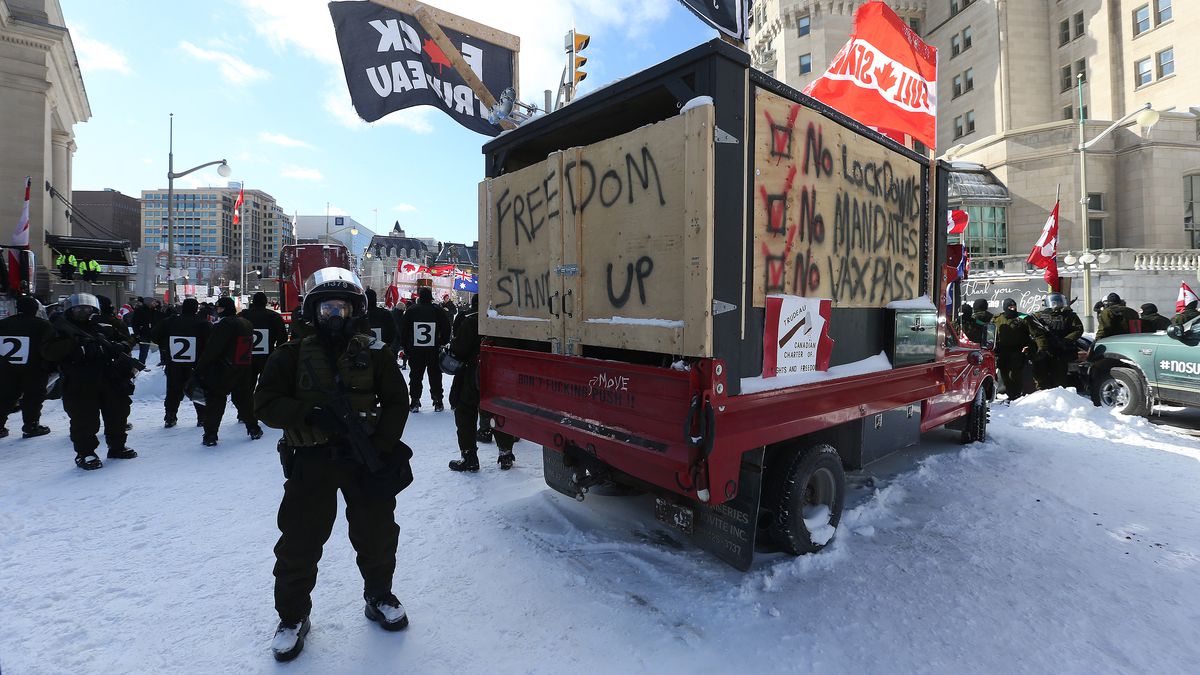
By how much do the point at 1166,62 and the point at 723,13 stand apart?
→ 42.0 meters

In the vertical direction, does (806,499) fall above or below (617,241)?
below

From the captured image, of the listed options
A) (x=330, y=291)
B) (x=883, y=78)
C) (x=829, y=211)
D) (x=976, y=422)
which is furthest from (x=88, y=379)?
(x=976, y=422)

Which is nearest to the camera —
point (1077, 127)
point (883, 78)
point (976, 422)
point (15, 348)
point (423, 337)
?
point (15, 348)

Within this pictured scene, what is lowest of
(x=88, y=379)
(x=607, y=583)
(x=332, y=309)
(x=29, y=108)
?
(x=607, y=583)

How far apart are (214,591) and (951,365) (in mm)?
6780

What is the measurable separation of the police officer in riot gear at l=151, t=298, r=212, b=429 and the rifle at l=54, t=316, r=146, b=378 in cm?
138

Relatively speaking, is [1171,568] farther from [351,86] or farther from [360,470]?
[351,86]

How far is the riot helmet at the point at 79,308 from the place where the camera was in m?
6.34

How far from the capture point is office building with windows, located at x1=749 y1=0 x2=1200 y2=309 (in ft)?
96.2

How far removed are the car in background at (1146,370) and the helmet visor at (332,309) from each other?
10.6 metres

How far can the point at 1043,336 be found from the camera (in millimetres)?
10156

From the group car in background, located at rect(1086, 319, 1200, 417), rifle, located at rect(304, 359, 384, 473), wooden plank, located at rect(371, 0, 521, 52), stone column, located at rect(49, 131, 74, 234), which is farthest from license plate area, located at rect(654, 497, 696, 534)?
stone column, located at rect(49, 131, 74, 234)

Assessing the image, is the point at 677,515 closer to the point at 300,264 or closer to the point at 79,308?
the point at 79,308

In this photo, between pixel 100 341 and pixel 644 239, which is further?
pixel 100 341
